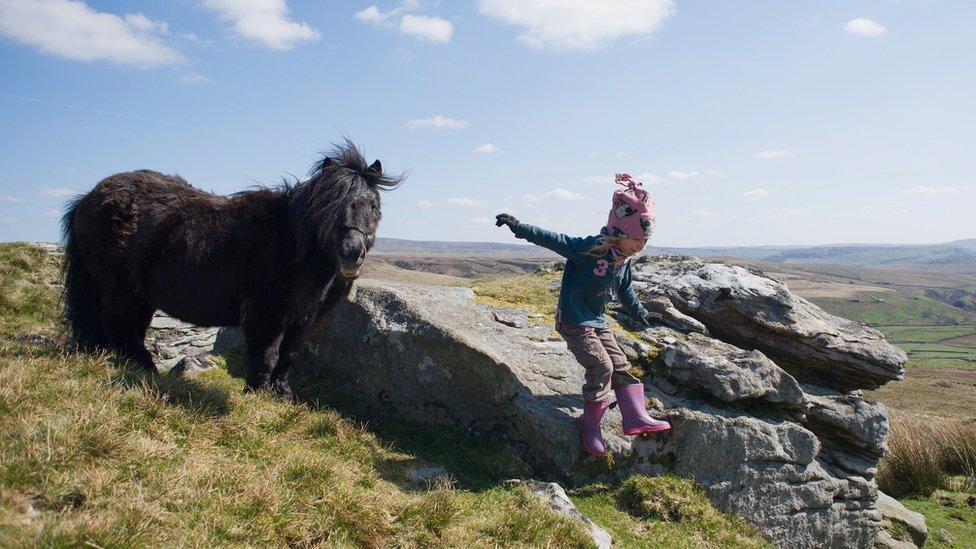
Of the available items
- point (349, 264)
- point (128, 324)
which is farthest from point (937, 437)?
point (128, 324)

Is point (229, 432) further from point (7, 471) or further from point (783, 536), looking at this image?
point (783, 536)

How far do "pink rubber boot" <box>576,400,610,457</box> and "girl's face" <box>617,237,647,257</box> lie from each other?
1.87 metres

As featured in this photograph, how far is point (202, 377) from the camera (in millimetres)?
7816

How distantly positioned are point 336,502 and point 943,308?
583 feet

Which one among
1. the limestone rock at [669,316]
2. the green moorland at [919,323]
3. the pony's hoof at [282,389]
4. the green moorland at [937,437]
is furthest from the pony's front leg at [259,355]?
the green moorland at [919,323]

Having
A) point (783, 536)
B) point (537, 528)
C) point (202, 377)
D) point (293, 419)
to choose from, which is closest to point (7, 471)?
point (293, 419)

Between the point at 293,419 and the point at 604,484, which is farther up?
the point at 293,419

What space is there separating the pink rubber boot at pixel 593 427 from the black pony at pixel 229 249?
3.22 metres

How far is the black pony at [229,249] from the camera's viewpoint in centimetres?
652

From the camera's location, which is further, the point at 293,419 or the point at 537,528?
the point at 293,419

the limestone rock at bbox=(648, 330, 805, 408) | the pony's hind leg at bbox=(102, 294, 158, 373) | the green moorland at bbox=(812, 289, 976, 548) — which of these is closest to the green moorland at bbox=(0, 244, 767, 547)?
the pony's hind leg at bbox=(102, 294, 158, 373)

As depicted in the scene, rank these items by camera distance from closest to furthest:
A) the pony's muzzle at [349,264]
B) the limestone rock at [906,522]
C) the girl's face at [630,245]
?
the pony's muzzle at [349,264] → the girl's face at [630,245] → the limestone rock at [906,522]

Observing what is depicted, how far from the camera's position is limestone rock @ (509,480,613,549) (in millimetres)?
5098

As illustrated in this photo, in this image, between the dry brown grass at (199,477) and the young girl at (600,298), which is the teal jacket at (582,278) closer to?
the young girl at (600,298)
